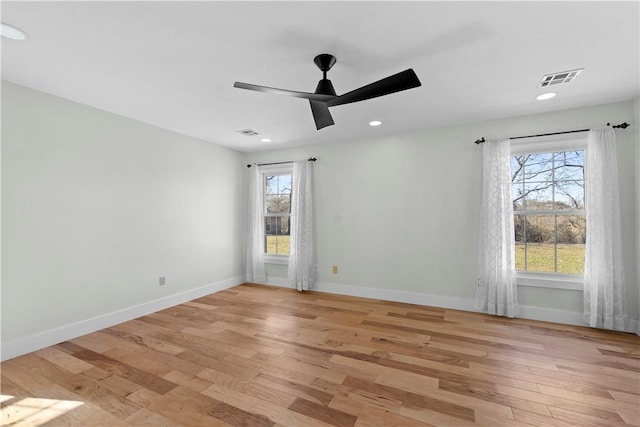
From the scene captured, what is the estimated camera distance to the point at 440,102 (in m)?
3.04

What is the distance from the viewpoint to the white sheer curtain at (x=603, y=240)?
2998 millimetres

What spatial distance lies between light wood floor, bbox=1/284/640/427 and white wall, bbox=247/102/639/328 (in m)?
0.63

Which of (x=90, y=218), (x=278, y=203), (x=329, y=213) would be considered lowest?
(x=90, y=218)

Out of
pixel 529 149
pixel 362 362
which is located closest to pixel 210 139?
pixel 362 362

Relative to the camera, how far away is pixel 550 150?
344 cm

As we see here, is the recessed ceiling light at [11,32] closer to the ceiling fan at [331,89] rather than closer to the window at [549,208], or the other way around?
the ceiling fan at [331,89]

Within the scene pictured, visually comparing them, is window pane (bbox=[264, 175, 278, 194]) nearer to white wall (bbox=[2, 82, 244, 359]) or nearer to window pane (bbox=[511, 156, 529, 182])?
white wall (bbox=[2, 82, 244, 359])

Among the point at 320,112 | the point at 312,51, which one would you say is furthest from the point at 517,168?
the point at 312,51

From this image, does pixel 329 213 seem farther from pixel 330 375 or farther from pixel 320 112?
pixel 330 375

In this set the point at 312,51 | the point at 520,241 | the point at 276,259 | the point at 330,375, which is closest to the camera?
the point at 312,51

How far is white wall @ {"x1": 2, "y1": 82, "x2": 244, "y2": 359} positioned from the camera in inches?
100

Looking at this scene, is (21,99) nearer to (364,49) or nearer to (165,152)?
(165,152)

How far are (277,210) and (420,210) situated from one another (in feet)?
8.31

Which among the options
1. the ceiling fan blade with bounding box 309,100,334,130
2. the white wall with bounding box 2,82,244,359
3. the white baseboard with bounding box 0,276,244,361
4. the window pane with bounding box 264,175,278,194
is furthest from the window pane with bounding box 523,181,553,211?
the white baseboard with bounding box 0,276,244,361
